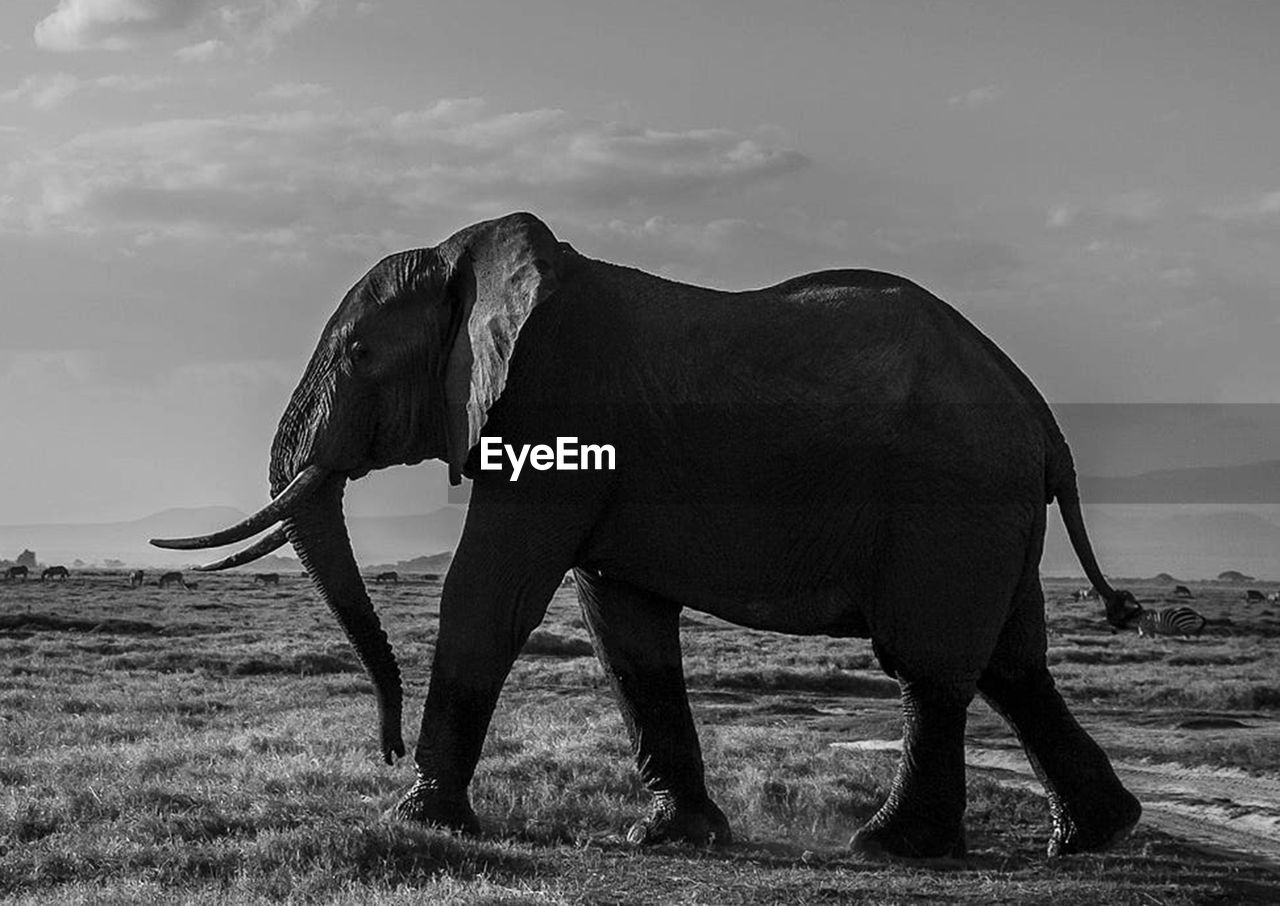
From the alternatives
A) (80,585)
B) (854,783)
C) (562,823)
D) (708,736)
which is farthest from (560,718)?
(80,585)

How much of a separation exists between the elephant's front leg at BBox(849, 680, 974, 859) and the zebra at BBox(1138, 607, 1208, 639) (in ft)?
127

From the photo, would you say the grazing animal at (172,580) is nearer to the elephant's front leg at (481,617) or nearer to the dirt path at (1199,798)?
the dirt path at (1199,798)

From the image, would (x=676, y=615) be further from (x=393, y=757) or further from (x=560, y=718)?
(x=560, y=718)

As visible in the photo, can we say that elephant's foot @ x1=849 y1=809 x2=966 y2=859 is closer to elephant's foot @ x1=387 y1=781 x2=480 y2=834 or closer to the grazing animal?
elephant's foot @ x1=387 y1=781 x2=480 y2=834

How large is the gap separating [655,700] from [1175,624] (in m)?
39.6

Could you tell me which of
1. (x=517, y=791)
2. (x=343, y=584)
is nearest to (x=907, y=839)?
(x=517, y=791)

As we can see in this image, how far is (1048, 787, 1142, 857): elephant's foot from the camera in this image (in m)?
10.9

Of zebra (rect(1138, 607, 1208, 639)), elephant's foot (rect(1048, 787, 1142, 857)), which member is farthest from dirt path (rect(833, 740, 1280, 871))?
zebra (rect(1138, 607, 1208, 639))

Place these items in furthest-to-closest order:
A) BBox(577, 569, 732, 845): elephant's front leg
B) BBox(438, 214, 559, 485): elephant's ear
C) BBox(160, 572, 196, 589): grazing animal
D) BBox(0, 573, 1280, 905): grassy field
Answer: BBox(160, 572, 196, 589): grazing animal → BBox(577, 569, 732, 845): elephant's front leg → BBox(438, 214, 559, 485): elephant's ear → BBox(0, 573, 1280, 905): grassy field

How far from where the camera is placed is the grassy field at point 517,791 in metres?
8.89

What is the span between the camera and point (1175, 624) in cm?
4716

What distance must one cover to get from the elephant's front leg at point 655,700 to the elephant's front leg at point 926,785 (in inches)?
44.7

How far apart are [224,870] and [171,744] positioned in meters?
7.53

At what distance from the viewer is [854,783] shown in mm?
13844
